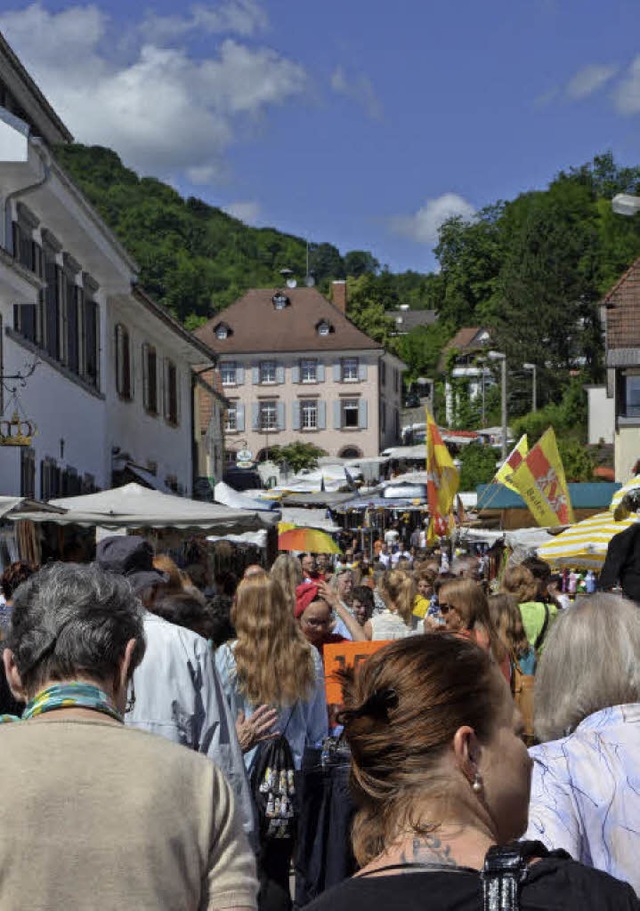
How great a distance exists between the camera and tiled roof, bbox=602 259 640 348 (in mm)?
49031

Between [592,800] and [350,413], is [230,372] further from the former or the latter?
[592,800]

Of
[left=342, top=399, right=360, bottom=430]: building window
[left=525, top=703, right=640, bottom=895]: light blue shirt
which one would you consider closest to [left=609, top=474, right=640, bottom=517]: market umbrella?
[left=525, top=703, right=640, bottom=895]: light blue shirt

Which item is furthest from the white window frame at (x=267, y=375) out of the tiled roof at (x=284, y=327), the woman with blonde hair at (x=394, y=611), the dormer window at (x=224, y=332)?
the woman with blonde hair at (x=394, y=611)

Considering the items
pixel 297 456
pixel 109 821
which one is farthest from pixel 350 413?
pixel 109 821

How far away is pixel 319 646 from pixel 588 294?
97.1m

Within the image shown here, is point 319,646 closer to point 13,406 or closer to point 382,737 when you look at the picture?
point 382,737

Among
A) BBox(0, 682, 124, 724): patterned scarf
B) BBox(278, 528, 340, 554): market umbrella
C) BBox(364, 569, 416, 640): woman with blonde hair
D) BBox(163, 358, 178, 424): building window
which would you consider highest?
BBox(163, 358, 178, 424): building window

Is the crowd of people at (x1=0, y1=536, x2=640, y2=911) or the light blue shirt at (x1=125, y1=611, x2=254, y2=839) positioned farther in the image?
the light blue shirt at (x1=125, y1=611, x2=254, y2=839)

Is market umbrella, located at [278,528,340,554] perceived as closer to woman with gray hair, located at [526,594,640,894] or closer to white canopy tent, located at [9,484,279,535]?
white canopy tent, located at [9,484,279,535]

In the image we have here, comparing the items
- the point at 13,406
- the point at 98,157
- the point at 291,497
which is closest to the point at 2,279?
the point at 13,406

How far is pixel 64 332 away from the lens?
26.6 metres

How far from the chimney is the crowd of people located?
107m

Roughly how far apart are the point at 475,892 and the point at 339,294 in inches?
4400

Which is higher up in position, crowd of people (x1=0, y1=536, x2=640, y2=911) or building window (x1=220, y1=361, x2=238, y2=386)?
building window (x1=220, y1=361, x2=238, y2=386)
